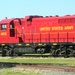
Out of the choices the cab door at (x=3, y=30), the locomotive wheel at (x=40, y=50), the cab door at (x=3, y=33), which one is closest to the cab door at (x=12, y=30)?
the cab door at (x=3, y=33)

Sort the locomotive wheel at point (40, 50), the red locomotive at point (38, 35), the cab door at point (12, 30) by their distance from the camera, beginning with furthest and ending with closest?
1. the cab door at point (12, 30)
2. the locomotive wheel at point (40, 50)
3. the red locomotive at point (38, 35)

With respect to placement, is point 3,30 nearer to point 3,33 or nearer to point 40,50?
point 3,33

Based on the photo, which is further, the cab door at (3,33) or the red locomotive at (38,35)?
the cab door at (3,33)

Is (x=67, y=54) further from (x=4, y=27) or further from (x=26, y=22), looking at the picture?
(x=4, y=27)

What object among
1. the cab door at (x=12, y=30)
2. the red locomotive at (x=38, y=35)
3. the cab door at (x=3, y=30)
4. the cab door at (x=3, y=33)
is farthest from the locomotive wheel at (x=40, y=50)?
the cab door at (x=3, y=30)

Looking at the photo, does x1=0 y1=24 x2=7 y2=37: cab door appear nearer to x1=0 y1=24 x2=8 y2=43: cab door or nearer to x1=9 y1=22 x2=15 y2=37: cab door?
x1=0 y1=24 x2=8 y2=43: cab door

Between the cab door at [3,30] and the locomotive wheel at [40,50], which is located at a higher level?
the cab door at [3,30]

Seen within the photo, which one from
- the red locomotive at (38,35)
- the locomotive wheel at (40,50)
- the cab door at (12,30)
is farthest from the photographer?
the cab door at (12,30)


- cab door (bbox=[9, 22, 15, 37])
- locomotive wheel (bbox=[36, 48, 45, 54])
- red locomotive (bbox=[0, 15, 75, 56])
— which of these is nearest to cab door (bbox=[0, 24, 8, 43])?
red locomotive (bbox=[0, 15, 75, 56])

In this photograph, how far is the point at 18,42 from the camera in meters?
27.3

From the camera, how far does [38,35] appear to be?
26.3 m

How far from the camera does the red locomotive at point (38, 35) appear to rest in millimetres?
24750

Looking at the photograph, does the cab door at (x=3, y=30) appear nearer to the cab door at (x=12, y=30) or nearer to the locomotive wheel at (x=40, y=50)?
the cab door at (x=12, y=30)

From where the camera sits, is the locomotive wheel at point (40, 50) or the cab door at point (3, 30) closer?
the locomotive wheel at point (40, 50)
